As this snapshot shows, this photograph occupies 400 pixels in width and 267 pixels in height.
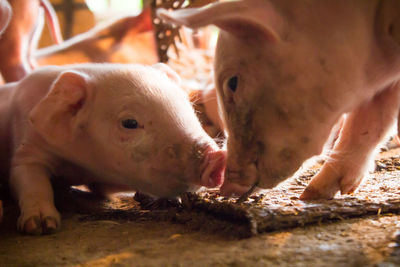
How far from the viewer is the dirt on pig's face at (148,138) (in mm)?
1812

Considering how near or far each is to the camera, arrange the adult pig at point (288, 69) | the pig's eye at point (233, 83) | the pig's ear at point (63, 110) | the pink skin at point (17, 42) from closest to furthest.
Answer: the adult pig at point (288, 69), the pig's eye at point (233, 83), the pig's ear at point (63, 110), the pink skin at point (17, 42)

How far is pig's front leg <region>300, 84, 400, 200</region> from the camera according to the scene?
1.89 meters

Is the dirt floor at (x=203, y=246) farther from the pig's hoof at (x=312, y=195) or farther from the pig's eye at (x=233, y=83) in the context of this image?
the pig's eye at (x=233, y=83)

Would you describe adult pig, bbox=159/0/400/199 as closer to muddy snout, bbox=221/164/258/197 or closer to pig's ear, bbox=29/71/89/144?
muddy snout, bbox=221/164/258/197

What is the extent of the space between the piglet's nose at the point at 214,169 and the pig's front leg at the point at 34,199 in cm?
60

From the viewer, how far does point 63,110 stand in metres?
2.01

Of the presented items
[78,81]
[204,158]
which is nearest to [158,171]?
[204,158]

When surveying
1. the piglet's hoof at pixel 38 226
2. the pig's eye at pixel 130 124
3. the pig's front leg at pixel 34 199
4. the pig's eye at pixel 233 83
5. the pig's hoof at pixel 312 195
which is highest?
the pig's eye at pixel 233 83

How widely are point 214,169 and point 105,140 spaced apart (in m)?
0.52

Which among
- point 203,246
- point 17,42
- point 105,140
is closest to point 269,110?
point 203,246

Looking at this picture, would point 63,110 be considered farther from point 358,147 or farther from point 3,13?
point 358,147

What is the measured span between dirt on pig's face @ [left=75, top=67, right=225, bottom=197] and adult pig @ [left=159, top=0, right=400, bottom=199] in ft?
0.68

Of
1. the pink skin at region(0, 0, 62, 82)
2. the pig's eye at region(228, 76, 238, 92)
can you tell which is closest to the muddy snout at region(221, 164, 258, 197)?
the pig's eye at region(228, 76, 238, 92)

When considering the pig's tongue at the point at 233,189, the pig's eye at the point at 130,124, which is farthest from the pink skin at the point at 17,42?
the pig's tongue at the point at 233,189
